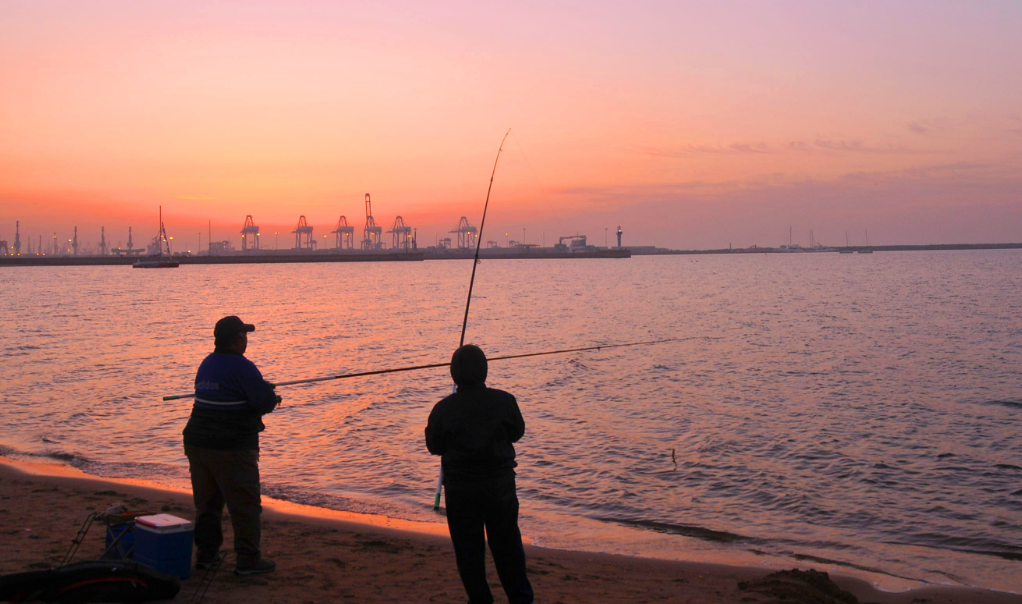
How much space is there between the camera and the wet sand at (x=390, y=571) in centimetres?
483

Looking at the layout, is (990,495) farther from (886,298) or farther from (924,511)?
(886,298)

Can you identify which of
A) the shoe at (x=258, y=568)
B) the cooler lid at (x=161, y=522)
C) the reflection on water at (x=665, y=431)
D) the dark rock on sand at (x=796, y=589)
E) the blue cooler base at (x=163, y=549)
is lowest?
the reflection on water at (x=665, y=431)

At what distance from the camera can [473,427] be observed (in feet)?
11.8

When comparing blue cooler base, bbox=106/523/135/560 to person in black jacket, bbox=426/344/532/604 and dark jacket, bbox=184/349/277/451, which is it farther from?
person in black jacket, bbox=426/344/532/604

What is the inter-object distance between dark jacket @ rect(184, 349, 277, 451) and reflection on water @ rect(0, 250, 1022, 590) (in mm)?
3280

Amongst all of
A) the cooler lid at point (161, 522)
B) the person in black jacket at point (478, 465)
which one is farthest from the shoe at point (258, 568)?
the person in black jacket at point (478, 465)

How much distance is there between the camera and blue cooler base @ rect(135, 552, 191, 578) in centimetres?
438

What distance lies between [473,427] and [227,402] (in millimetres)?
1627

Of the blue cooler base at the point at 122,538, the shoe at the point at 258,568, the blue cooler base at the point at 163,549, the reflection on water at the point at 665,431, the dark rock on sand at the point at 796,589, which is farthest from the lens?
the reflection on water at the point at 665,431

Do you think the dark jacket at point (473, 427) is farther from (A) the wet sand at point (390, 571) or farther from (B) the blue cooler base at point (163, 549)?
(B) the blue cooler base at point (163, 549)

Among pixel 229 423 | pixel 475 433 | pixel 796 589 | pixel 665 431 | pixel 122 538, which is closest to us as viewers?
pixel 475 433

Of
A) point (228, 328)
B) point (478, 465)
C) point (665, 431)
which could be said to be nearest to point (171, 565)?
point (228, 328)

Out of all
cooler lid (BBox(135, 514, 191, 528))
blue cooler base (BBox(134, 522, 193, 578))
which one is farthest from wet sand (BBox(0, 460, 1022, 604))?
cooler lid (BBox(135, 514, 191, 528))

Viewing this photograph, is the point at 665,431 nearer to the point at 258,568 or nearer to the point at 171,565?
the point at 258,568
